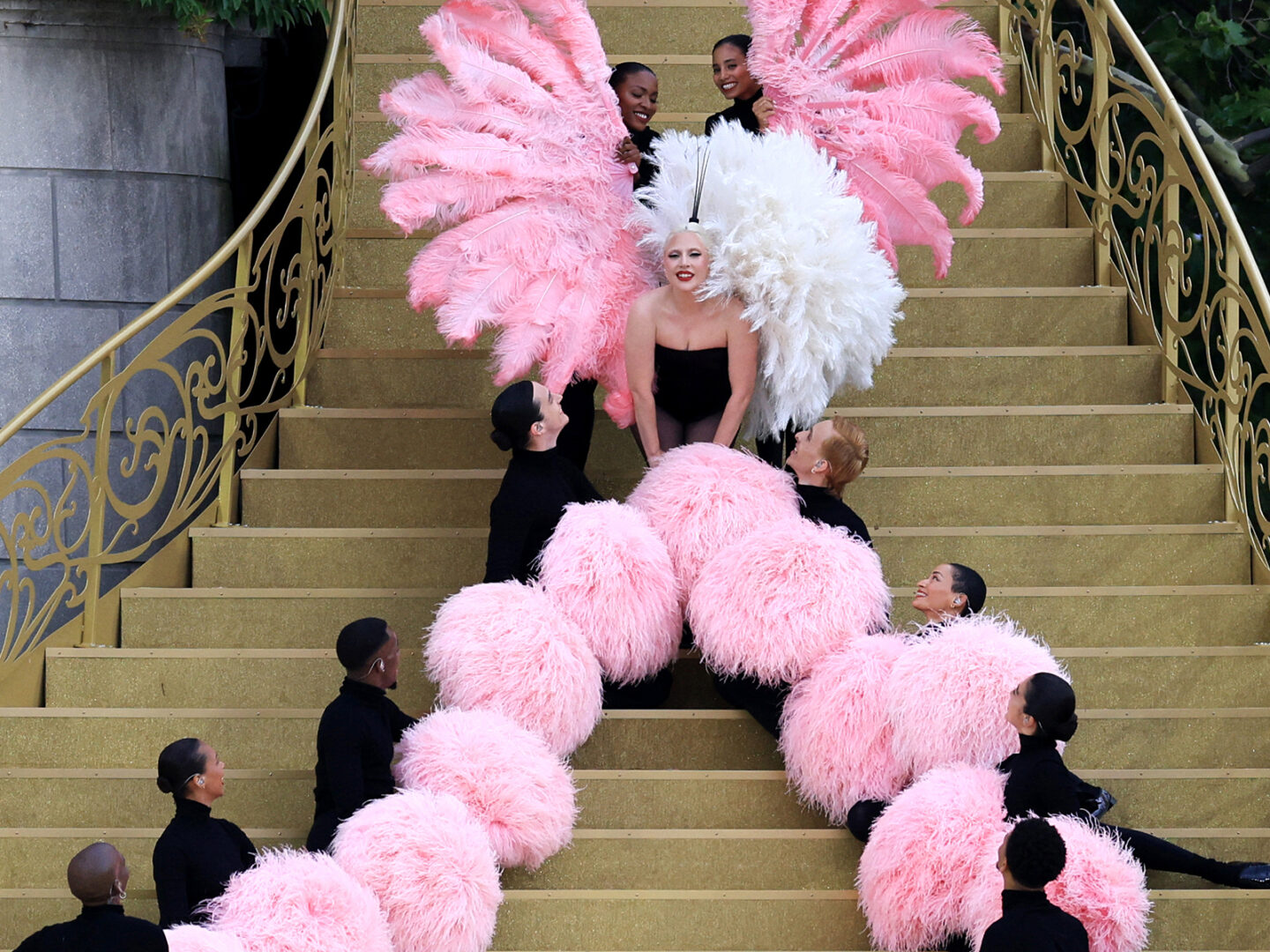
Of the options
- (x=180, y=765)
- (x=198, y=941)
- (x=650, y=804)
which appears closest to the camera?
(x=198, y=941)

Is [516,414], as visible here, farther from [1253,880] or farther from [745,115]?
[1253,880]

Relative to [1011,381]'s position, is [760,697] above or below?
below

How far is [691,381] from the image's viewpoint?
4.84 m

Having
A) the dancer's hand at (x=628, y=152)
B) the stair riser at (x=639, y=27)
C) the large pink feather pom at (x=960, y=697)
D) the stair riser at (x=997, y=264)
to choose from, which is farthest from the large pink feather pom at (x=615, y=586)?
the stair riser at (x=639, y=27)

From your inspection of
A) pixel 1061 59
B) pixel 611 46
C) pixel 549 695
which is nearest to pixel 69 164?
pixel 611 46

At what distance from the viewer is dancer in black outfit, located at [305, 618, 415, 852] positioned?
12.7 feet

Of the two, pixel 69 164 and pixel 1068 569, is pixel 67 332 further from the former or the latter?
pixel 1068 569

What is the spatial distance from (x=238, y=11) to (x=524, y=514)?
3.03m

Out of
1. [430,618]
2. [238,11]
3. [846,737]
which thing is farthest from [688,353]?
[238,11]

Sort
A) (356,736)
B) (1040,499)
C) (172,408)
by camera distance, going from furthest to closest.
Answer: (172,408) → (1040,499) → (356,736)

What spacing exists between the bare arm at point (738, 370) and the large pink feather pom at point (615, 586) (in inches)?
19.2

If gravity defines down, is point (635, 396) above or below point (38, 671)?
above

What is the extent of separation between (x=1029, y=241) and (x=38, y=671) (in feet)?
12.9

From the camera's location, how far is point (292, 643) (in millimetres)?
5008
